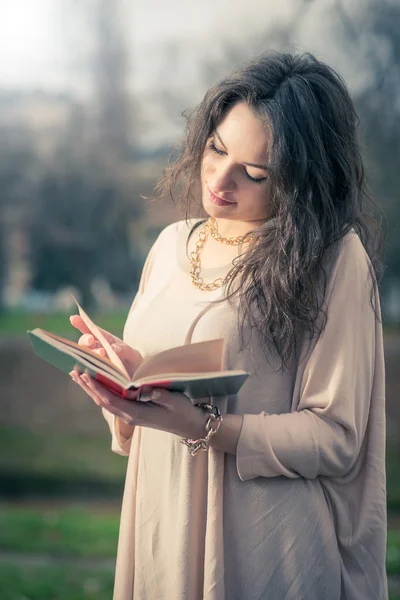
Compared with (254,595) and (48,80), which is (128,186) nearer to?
(48,80)

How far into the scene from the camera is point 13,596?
2.72m

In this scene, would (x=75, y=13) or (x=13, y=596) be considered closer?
(x=13, y=596)

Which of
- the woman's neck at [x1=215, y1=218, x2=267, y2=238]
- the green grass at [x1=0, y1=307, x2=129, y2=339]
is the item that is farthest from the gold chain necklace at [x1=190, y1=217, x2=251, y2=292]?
the green grass at [x1=0, y1=307, x2=129, y2=339]

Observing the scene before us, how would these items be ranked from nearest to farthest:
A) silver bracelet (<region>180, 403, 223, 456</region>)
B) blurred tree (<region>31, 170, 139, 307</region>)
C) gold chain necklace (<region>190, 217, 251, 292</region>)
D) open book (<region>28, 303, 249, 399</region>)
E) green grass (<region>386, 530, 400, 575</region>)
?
open book (<region>28, 303, 249, 399</region>), silver bracelet (<region>180, 403, 223, 456</region>), gold chain necklace (<region>190, 217, 251, 292</region>), green grass (<region>386, 530, 400, 575</region>), blurred tree (<region>31, 170, 139, 307</region>)

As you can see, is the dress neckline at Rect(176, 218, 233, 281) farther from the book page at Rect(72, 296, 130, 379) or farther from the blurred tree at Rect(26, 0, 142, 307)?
the blurred tree at Rect(26, 0, 142, 307)

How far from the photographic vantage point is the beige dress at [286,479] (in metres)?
1.25

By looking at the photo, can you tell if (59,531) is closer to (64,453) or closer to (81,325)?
(64,453)

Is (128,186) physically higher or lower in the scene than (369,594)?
higher

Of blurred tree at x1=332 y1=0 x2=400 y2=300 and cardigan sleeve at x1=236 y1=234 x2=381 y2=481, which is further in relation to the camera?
blurred tree at x1=332 y1=0 x2=400 y2=300

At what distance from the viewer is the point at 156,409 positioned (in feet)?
3.98

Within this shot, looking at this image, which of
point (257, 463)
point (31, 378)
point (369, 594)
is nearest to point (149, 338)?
point (257, 463)

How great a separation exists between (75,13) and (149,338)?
2.12 m

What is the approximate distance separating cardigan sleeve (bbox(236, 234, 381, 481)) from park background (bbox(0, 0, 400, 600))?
1.79 m

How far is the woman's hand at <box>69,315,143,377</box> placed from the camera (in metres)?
1.30
